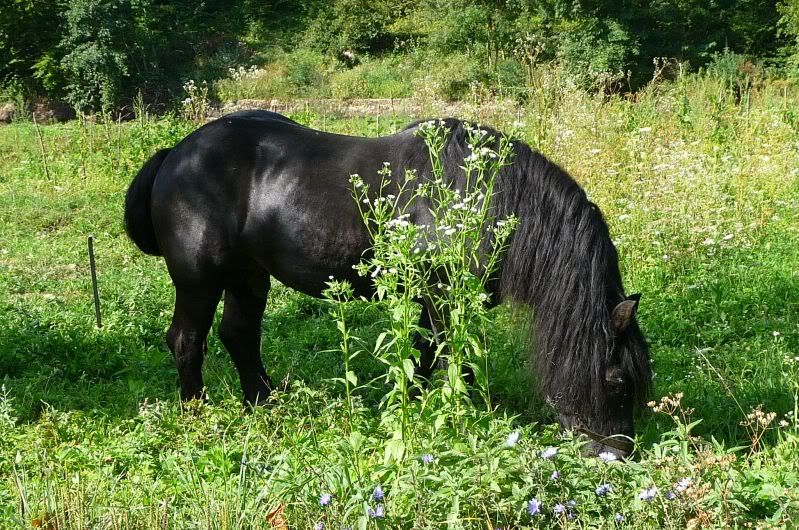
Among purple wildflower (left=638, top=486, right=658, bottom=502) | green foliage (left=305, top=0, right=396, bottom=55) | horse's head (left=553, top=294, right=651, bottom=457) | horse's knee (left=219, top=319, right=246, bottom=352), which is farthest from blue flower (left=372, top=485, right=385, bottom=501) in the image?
green foliage (left=305, top=0, right=396, bottom=55)

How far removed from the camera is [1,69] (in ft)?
92.9

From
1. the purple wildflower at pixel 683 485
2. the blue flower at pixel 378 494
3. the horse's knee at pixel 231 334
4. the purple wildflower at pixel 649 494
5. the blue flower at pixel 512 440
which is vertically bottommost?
the horse's knee at pixel 231 334

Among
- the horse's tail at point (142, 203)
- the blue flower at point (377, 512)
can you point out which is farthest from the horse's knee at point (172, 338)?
the blue flower at point (377, 512)

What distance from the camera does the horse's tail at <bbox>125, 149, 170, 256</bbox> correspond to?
17.2 ft

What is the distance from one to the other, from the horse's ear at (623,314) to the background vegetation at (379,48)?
20.9m

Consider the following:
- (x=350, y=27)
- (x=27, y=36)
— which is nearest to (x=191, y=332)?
(x=27, y=36)

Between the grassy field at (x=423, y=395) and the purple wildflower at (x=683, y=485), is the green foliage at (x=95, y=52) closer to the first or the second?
the grassy field at (x=423, y=395)

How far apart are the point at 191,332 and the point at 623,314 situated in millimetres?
2650

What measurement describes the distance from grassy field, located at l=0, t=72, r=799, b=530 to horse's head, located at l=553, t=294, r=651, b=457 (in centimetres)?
18

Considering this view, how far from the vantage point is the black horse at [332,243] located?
3852 mm

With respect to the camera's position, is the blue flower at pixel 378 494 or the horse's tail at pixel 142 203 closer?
the blue flower at pixel 378 494

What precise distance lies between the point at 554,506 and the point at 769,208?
6240 millimetres

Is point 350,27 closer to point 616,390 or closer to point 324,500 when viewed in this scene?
point 616,390

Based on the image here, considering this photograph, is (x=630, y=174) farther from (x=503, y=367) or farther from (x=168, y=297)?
(x=168, y=297)
